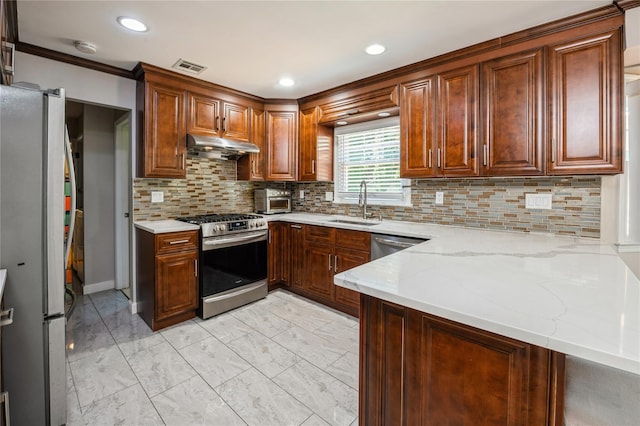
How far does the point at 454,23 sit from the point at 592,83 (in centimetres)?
97

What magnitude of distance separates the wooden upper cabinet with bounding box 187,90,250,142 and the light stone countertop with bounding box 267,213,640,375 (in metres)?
2.57

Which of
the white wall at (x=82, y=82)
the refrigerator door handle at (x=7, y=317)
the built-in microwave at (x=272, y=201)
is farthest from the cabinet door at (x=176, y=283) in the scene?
the refrigerator door handle at (x=7, y=317)

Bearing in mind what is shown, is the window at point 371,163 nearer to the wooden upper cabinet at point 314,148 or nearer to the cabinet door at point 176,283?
the wooden upper cabinet at point 314,148

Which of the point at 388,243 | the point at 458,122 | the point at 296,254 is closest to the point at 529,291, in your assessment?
the point at 388,243

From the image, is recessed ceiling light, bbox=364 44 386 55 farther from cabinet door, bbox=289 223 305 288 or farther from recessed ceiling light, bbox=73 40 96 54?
recessed ceiling light, bbox=73 40 96 54

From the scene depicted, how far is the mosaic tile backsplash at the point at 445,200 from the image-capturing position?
2.20 meters

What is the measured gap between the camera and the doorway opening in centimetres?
360

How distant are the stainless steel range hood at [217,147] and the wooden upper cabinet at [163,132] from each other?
14cm

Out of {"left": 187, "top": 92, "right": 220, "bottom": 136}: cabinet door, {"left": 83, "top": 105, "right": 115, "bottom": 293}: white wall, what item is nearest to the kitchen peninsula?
{"left": 187, "top": 92, "right": 220, "bottom": 136}: cabinet door

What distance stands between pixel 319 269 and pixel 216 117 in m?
2.01

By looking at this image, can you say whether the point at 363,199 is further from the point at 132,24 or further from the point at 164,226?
the point at 132,24

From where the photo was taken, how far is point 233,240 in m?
3.03

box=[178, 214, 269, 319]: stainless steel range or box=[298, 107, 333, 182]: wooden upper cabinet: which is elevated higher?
box=[298, 107, 333, 182]: wooden upper cabinet

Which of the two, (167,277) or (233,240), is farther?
(233,240)
